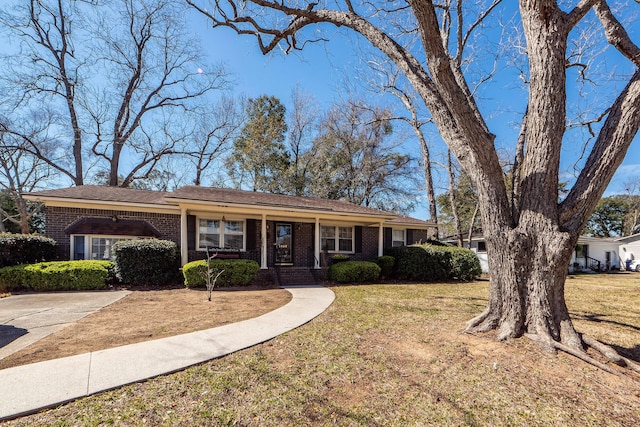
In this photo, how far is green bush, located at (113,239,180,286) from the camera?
30.0 ft

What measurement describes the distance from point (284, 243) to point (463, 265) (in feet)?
25.8

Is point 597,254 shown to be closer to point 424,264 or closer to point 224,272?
point 424,264

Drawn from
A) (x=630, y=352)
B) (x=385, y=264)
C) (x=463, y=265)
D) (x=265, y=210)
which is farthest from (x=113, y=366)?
(x=463, y=265)

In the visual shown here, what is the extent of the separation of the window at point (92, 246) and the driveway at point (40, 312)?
248 cm

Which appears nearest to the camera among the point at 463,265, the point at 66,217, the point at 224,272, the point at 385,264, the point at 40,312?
the point at 40,312

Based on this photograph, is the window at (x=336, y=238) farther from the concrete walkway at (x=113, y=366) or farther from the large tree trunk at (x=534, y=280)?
the large tree trunk at (x=534, y=280)

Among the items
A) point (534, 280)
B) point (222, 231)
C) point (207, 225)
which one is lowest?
point (534, 280)

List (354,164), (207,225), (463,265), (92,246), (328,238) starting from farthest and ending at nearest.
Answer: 1. (354,164)
2. (328,238)
3. (463,265)
4. (207,225)
5. (92,246)

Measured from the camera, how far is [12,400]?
2516 millimetres

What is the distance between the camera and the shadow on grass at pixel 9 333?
408 cm

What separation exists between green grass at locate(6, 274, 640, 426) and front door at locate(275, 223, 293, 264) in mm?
8452

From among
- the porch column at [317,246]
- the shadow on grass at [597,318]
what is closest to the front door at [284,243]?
the porch column at [317,246]

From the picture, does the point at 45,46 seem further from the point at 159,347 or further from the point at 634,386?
the point at 634,386

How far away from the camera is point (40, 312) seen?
576 cm
